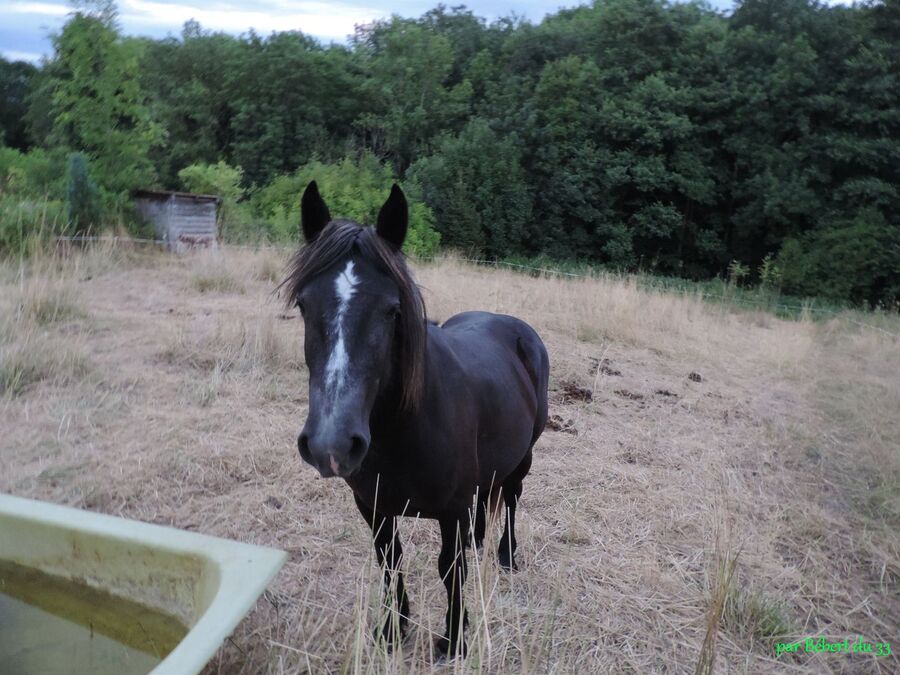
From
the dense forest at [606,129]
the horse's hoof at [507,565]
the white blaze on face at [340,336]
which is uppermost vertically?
the dense forest at [606,129]

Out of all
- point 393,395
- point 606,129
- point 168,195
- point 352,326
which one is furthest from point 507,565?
point 606,129

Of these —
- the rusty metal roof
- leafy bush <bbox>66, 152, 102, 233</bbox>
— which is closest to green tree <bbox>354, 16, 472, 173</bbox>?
the rusty metal roof

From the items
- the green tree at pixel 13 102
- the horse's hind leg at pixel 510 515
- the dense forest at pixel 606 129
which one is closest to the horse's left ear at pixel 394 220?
the horse's hind leg at pixel 510 515

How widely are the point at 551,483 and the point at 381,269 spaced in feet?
8.40

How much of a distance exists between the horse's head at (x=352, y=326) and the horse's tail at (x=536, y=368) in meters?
1.38

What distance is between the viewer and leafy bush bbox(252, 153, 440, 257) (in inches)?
602

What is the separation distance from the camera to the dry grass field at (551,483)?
237cm

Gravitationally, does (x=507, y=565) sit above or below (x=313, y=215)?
below

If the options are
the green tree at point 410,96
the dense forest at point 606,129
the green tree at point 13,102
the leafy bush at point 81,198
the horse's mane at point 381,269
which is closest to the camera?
the horse's mane at point 381,269

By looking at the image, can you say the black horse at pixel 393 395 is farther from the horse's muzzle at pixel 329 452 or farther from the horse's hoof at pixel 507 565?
the horse's hoof at pixel 507 565

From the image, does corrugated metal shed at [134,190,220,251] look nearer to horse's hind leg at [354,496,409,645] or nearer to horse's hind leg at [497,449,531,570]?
horse's hind leg at [497,449,531,570]

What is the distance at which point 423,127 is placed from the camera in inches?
1005

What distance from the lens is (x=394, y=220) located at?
1925 mm

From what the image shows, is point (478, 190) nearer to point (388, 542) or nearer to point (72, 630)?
point (388, 542)
